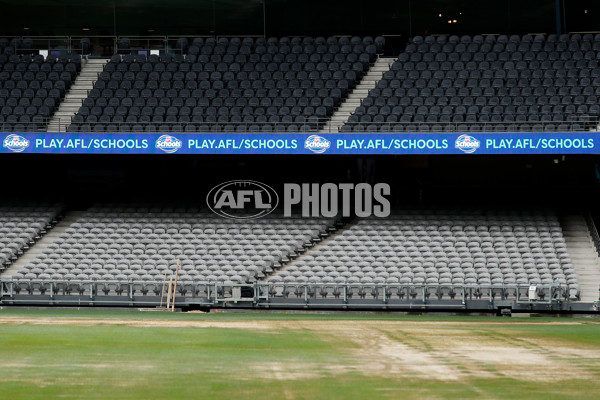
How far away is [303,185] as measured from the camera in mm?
34031

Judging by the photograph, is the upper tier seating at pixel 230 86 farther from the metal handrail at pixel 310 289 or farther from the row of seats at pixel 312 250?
the metal handrail at pixel 310 289

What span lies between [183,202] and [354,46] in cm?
860

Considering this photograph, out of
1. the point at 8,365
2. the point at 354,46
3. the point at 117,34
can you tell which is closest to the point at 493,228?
the point at 354,46

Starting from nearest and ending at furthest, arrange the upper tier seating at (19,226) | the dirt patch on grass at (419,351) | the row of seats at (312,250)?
the dirt patch on grass at (419,351), the row of seats at (312,250), the upper tier seating at (19,226)

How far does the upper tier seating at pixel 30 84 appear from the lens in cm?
3306

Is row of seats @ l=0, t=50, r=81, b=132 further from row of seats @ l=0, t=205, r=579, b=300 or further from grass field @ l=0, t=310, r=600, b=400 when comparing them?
grass field @ l=0, t=310, r=600, b=400

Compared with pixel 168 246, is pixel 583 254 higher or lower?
lower

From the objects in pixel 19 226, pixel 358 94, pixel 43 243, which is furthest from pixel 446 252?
pixel 19 226

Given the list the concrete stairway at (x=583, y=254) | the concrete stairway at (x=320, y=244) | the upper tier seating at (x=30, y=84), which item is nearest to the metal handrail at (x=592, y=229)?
the concrete stairway at (x=583, y=254)

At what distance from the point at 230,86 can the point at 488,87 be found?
28.2 feet

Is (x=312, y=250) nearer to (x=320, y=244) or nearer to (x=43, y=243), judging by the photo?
(x=320, y=244)

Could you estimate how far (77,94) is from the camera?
115ft

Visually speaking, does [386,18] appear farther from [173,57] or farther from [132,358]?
[132,358]

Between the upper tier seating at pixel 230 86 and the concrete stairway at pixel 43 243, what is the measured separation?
3.12 meters
